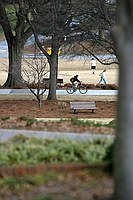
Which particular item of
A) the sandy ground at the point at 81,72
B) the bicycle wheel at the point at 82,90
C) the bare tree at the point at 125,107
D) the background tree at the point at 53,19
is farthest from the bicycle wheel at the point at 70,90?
the bare tree at the point at 125,107

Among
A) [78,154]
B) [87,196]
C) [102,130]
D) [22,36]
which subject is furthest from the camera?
[22,36]

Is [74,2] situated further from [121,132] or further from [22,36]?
[121,132]

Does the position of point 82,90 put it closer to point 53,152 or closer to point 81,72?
point 81,72

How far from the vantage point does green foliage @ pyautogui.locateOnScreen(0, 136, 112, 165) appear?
746 cm

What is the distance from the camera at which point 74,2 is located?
25.5 meters

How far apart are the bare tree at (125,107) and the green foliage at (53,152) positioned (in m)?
1.75

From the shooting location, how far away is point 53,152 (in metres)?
7.64

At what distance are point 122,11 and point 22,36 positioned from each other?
2891 cm

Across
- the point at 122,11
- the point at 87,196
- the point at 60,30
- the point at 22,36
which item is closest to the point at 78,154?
the point at 87,196

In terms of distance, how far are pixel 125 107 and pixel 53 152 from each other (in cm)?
240

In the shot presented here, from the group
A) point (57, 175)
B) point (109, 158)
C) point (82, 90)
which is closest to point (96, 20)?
point (82, 90)

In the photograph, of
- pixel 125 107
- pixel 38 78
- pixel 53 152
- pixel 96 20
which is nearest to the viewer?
pixel 125 107

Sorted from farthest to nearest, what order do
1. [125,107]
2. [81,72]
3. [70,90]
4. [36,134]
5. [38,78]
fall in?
[81,72] < [70,90] < [38,78] < [36,134] < [125,107]

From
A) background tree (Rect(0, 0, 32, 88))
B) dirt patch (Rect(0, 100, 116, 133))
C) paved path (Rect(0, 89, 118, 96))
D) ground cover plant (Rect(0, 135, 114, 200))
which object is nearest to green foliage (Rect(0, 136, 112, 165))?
ground cover plant (Rect(0, 135, 114, 200))
